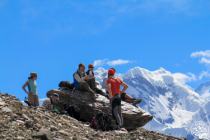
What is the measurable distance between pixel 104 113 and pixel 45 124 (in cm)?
525

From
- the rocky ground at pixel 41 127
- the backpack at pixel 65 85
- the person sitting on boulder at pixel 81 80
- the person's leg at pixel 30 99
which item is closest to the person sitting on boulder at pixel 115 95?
the rocky ground at pixel 41 127

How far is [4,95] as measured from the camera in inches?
984

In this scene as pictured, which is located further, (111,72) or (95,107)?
(95,107)

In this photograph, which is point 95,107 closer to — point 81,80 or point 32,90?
point 81,80

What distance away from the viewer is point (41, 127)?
64.2ft

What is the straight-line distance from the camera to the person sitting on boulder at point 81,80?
2600cm

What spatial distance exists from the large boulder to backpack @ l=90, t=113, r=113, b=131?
7.30ft

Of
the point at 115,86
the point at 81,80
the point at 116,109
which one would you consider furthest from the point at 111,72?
the point at 81,80

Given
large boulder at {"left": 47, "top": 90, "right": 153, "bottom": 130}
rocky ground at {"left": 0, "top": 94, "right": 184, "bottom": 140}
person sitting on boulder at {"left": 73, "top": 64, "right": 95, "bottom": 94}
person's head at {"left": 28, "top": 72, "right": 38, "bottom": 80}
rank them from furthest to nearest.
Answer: large boulder at {"left": 47, "top": 90, "right": 153, "bottom": 130}
person sitting on boulder at {"left": 73, "top": 64, "right": 95, "bottom": 94}
person's head at {"left": 28, "top": 72, "right": 38, "bottom": 80}
rocky ground at {"left": 0, "top": 94, "right": 184, "bottom": 140}

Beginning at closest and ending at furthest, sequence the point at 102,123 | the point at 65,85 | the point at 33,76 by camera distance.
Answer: the point at 102,123 → the point at 33,76 → the point at 65,85

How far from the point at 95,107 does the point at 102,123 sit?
8.60 ft

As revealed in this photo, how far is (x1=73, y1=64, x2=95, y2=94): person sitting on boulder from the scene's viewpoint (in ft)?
85.3

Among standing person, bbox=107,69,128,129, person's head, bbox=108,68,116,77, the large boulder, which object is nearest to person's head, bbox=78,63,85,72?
the large boulder

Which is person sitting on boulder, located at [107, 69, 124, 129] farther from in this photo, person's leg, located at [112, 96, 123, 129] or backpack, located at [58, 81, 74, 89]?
backpack, located at [58, 81, 74, 89]
